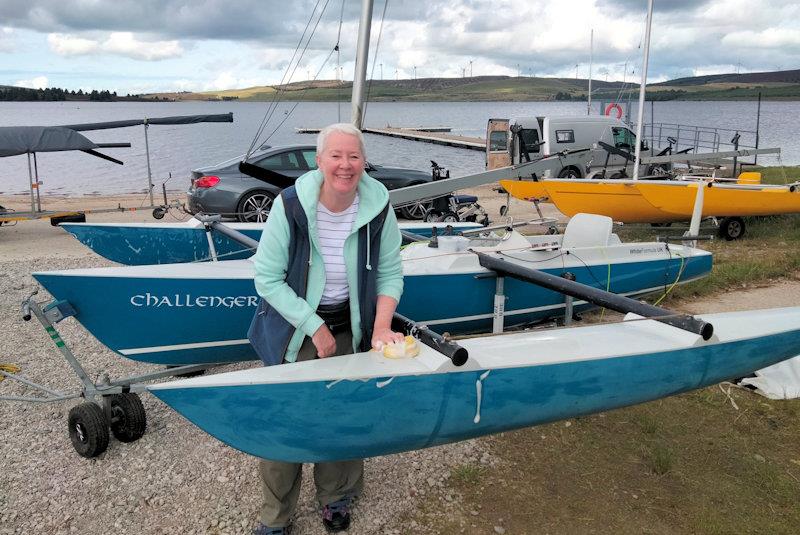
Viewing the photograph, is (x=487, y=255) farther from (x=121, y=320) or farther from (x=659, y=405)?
(x=121, y=320)

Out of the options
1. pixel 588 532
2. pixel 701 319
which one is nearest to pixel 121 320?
pixel 588 532

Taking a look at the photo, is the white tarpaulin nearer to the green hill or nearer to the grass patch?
the grass patch

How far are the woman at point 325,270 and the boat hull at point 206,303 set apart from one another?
1.76 m

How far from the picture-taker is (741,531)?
3.37 meters

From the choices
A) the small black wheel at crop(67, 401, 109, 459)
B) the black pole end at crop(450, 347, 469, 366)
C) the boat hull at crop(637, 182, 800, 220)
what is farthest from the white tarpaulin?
the boat hull at crop(637, 182, 800, 220)

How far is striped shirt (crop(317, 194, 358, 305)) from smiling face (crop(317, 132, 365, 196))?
0.15m

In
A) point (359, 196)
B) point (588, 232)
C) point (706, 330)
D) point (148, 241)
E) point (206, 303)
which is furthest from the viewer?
point (148, 241)

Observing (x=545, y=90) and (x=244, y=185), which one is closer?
(x=244, y=185)

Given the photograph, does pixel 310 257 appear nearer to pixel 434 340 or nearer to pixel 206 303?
pixel 434 340

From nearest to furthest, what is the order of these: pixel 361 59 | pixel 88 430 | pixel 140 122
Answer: pixel 88 430 → pixel 361 59 → pixel 140 122

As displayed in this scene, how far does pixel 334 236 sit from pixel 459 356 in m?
0.80

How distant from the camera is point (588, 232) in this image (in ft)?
20.8

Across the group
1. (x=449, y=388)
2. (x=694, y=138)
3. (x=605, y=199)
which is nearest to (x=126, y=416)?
(x=449, y=388)

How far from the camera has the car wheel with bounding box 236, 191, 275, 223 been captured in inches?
439
